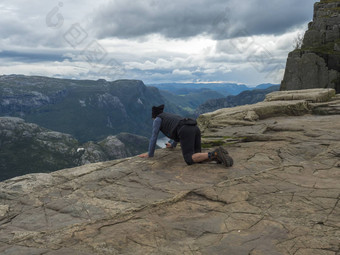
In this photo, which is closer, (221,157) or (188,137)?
(221,157)

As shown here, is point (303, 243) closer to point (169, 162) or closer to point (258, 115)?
point (169, 162)

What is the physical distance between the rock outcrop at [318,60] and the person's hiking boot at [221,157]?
167 feet

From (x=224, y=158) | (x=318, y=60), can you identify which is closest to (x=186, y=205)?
(x=224, y=158)

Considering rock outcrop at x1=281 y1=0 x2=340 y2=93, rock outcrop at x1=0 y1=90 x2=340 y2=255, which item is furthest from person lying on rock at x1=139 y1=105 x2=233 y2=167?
rock outcrop at x1=281 y1=0 x2=340 y2=93

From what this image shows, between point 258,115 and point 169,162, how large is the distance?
41.6 feet

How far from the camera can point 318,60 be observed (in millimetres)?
56688

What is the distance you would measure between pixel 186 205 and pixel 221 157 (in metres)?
3.86

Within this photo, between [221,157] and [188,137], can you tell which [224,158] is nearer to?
[221,157]

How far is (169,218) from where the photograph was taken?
8.88 m

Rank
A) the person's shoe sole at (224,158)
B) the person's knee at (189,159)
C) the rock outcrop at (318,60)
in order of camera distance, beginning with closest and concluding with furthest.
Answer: the person's shoe sole at (224,158) → the person's knee at (189,159) → the rock outcrop at (318,60)

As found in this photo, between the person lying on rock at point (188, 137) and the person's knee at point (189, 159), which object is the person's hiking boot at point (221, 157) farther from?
the person's knee at point (189, 159)

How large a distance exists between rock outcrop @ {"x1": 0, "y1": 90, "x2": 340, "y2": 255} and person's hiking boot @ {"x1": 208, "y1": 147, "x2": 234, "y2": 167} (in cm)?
31

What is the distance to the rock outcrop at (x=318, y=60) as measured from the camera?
55594 millimetres

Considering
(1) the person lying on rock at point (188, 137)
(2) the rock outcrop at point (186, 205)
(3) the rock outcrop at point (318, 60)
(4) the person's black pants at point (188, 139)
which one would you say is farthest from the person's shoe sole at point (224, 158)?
(3) the rock outcrop at point (318, 60)
